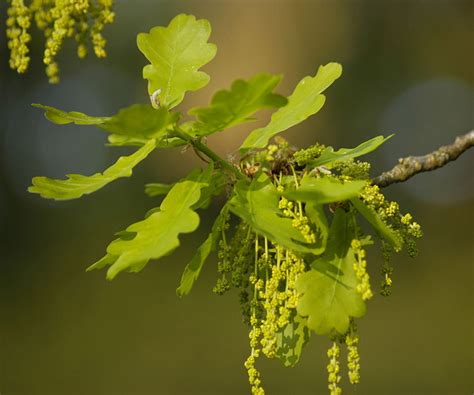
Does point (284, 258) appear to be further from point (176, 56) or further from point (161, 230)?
point (176, 56)

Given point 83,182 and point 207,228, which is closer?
point 83,182

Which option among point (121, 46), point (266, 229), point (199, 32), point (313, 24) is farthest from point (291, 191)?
point (121, 46)

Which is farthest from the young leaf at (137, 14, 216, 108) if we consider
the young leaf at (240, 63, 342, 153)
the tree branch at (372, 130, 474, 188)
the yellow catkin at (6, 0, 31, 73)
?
the tree branch at (372, 130, 474, 188)

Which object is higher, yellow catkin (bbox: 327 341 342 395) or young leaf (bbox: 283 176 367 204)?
young leaf (bbox: 283 176 367 204)

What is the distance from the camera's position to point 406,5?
6.11 m

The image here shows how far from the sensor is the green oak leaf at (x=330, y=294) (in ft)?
2.45

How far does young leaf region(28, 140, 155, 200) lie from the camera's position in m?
0.72

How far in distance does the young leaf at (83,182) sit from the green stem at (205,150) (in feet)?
0.13

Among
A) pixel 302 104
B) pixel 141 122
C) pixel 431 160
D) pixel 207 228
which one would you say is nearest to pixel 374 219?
pixel 302 104

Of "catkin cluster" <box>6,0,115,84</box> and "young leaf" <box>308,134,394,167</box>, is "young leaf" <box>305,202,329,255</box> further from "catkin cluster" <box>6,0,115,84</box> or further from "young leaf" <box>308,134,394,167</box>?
"catkin cluster" <box>6,0,115,84</box>

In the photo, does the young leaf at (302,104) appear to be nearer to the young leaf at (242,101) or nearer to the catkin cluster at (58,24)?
the young leaf at (242,101)

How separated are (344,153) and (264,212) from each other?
167 mm

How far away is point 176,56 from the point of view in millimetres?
835

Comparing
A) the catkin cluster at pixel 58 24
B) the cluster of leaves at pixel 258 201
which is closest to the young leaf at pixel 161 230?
the cluster of leaves at pixel 258 201
